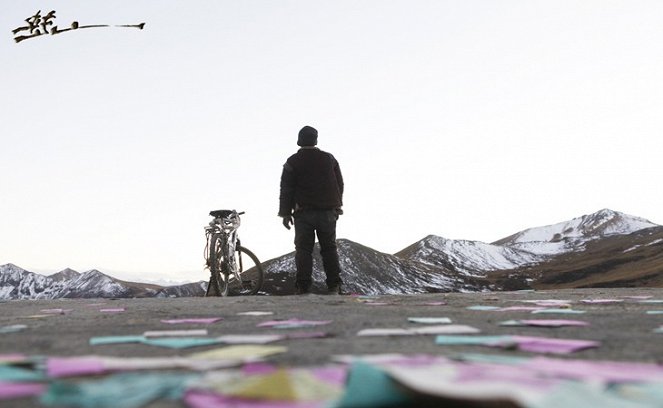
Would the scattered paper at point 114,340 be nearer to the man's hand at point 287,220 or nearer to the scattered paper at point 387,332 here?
the scattered paper at point 387,332

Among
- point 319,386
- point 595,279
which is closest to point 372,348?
point 319,386

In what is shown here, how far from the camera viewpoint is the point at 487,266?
175m

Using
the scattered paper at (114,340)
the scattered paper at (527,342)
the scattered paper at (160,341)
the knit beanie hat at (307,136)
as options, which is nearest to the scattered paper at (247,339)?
the scattered paper at (160,341)

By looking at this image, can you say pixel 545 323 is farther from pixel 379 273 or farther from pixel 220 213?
pixel 379 273

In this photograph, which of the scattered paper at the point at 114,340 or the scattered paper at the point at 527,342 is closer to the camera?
the scattered paper at the point at 527,342

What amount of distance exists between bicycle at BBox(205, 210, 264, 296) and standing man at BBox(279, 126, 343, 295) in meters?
1.87

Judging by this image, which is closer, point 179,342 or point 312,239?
point 179,342

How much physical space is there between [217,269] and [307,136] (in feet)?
9.25

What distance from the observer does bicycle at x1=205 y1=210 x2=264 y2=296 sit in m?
10.0

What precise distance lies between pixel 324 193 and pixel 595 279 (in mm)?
103748

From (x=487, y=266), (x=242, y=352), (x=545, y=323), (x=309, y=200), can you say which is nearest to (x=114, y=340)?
(x=242, y=352)

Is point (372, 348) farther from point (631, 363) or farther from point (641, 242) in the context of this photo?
point (641, 242)

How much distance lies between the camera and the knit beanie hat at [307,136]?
8672mm

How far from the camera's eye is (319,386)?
1.63m
